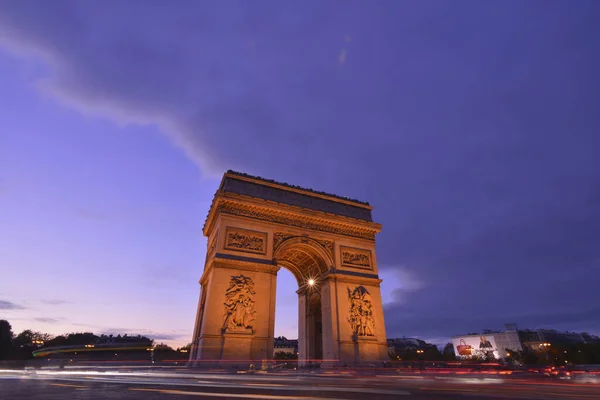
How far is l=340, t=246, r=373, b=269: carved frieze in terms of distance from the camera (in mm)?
23877

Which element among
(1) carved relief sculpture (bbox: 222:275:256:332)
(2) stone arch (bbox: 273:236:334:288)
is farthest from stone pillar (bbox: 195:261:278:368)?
(2) stone arch (bbox: 273:236:334:288)

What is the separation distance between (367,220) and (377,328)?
8.38 m

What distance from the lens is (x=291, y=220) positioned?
77.5 ft

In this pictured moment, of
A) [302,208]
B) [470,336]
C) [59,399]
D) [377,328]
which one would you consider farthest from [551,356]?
[59,399]

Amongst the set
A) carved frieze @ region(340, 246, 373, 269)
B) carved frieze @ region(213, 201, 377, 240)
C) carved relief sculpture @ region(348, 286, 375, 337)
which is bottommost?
carved relief sculpture @ region(348, 286, 375, 337)

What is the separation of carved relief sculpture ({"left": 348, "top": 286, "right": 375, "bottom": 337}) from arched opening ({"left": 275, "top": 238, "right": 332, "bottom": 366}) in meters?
2.43

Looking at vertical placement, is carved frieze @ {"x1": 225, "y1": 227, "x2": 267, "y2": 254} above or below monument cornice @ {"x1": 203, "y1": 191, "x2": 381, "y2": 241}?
below

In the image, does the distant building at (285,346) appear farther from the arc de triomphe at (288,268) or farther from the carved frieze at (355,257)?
the carved frieze at (355,257)

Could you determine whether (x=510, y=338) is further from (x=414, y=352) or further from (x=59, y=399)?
(x=59, y=399)

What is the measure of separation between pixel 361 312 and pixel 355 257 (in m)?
4.05

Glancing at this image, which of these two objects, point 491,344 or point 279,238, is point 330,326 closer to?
point 279,238

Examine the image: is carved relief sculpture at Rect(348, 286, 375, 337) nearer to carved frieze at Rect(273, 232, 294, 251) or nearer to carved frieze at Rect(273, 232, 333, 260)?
carved frieze at Rect(273, 232, 333, 260)

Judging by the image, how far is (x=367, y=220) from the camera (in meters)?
26.4

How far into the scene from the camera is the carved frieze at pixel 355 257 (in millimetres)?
23877
